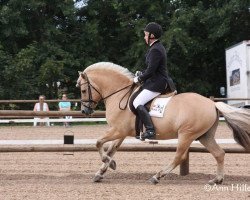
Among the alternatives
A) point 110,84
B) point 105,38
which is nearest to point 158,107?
point 110,84

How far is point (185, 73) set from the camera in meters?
28.4

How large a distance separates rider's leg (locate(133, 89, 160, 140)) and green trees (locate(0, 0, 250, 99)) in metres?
17.5

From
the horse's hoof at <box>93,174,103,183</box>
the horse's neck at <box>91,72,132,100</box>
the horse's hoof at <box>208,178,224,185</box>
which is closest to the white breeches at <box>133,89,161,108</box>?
the horse's neck at <box>91,72,132,100</box>

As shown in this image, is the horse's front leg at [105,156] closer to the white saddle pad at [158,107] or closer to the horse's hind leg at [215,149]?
the white saddle pad at [158,107]

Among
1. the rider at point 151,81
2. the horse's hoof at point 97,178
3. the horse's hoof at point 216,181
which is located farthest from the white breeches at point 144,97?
the horse's hoof at point 216,181

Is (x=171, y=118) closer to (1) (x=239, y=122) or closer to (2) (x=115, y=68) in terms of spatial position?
(1) (x=239, y=122)

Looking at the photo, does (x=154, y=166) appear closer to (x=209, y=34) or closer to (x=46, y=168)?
(x=46, y=168)

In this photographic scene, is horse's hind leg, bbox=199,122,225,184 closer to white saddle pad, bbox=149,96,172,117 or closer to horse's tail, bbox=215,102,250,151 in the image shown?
horse's tail, bbox=215,102,250,151

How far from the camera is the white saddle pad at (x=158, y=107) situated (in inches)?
336

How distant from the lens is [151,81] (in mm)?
8633

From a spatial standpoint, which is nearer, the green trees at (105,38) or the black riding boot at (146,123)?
the black riding boot at (146,123)

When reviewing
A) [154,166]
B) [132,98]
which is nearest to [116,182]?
[132,98]

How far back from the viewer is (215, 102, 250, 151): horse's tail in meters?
8.51

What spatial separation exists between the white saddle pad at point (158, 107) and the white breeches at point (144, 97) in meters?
0.09
